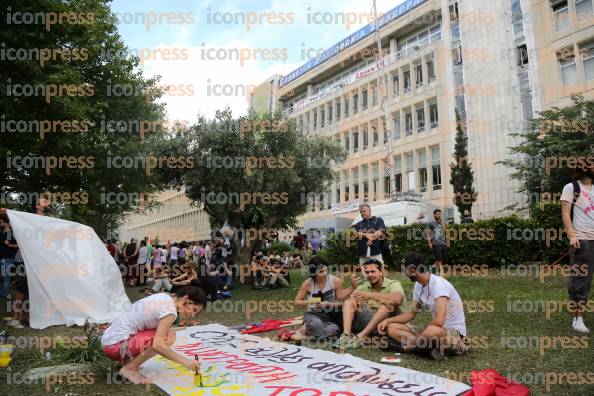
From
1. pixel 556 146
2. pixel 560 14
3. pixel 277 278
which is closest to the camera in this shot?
pixel 277 278

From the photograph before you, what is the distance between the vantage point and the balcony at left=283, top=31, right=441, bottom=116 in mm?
37469

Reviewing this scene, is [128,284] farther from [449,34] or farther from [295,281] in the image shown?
[449,34]

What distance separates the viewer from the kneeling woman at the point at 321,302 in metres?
7.02

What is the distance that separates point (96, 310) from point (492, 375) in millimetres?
8318

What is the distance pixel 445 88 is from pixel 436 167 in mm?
6213

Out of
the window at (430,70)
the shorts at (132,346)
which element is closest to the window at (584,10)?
the window at (430,70)

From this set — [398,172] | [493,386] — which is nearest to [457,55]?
[398,172]

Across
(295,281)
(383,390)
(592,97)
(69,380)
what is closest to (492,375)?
(383,390)

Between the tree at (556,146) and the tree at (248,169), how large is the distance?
34.3 feet

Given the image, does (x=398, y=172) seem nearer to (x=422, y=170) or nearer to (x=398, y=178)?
(x=398, y=178)

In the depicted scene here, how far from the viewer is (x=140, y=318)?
5.03 m

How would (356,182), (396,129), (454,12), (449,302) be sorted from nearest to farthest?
1. (449,302)
2. (454,12)
3. (396,129)
4. (356,182)

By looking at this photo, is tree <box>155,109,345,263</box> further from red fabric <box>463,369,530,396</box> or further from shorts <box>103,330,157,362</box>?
red fabric <box>463,369,530,396</box>

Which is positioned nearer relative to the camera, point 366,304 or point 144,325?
point 144,325
